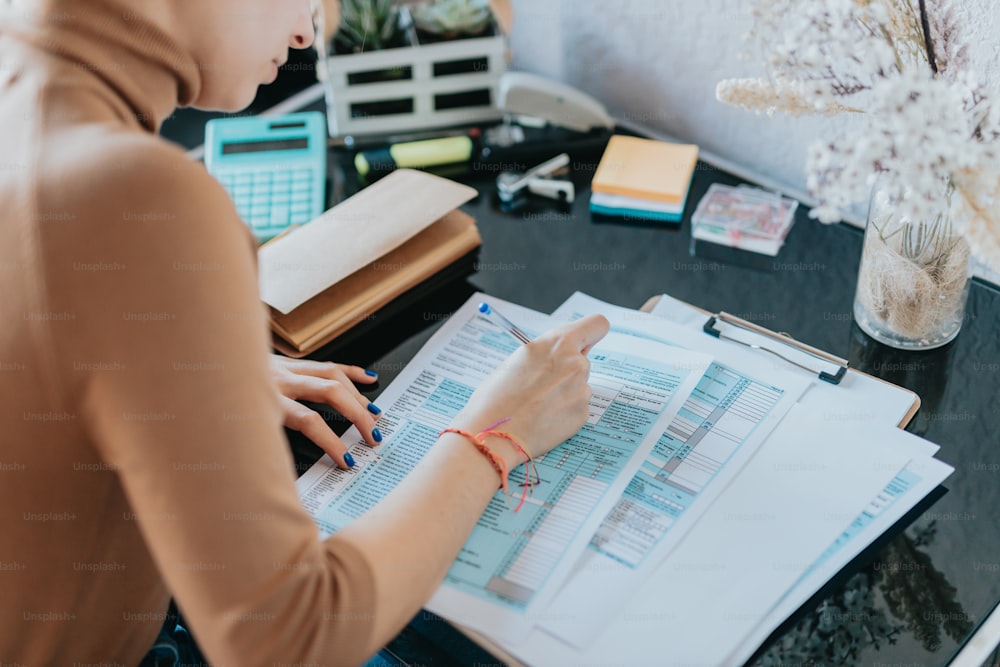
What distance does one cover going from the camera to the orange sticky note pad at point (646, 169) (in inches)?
49.2

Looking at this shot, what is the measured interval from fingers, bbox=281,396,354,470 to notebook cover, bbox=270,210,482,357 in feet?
0.39

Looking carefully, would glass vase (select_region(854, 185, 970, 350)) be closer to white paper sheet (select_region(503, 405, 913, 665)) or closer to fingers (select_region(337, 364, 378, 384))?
white paper sheet (select_region(503, 405, 913, 665))

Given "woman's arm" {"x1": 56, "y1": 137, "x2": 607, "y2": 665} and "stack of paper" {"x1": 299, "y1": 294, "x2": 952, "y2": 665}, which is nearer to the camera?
"woman's arm" {"x1": 56, "y1": 137, "x2": 607, "y2": 665}

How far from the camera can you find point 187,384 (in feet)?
1.97

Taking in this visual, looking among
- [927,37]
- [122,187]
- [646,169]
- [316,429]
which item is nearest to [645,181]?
[646,169]

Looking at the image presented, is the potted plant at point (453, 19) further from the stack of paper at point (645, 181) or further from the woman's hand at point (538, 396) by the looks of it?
the woman's hand at point (538, 396)

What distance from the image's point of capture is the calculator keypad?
1.25 metres

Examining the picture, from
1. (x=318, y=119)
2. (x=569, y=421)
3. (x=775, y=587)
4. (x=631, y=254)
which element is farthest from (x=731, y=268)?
(x=318, y=119)

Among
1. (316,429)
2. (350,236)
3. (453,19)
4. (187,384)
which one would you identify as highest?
(453,19)

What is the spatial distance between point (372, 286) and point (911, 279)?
61 centimetres

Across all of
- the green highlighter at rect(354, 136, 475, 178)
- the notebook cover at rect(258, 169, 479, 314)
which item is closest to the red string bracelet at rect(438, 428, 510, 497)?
the notebook cover at rect(258, 169, 479, 314)

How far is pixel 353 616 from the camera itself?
2.24 ft

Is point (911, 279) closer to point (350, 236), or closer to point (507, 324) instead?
point (507, 324)

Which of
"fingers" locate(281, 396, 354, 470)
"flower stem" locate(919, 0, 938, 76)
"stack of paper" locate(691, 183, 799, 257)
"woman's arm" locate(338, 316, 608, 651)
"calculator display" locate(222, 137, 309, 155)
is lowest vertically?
"fingers" locate(281, 396, 354, 470)
